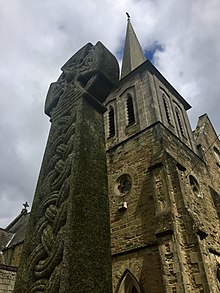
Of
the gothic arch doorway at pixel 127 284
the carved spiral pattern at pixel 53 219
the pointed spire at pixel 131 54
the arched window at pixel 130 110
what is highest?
the pointed spire at pixel 131 54

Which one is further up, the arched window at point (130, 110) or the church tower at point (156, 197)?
the arched window at point (130, 110)

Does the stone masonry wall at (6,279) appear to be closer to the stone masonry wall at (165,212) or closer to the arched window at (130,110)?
the stone masonry wall at (165,212)

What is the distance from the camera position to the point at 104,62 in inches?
Answer: 106

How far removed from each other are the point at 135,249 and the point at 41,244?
28.3ft

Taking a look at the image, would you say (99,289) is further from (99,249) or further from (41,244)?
(41,244)

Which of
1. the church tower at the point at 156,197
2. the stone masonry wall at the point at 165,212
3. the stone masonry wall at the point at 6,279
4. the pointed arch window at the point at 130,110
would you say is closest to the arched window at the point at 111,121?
the church tower at the point at 156,197

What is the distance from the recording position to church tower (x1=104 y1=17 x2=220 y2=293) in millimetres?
8125

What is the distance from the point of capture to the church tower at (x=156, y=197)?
8125 mm

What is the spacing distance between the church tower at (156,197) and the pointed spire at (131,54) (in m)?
3.11

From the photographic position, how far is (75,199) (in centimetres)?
182

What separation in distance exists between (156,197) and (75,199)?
8333 mm

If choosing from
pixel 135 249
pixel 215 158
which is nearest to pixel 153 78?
pixel 215 158

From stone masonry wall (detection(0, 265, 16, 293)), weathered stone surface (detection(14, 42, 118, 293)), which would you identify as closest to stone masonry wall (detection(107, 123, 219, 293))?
stone masonry wall (detection(0, 265, 16, 293))

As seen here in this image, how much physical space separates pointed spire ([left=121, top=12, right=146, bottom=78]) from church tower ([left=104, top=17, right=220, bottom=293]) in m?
3.11
